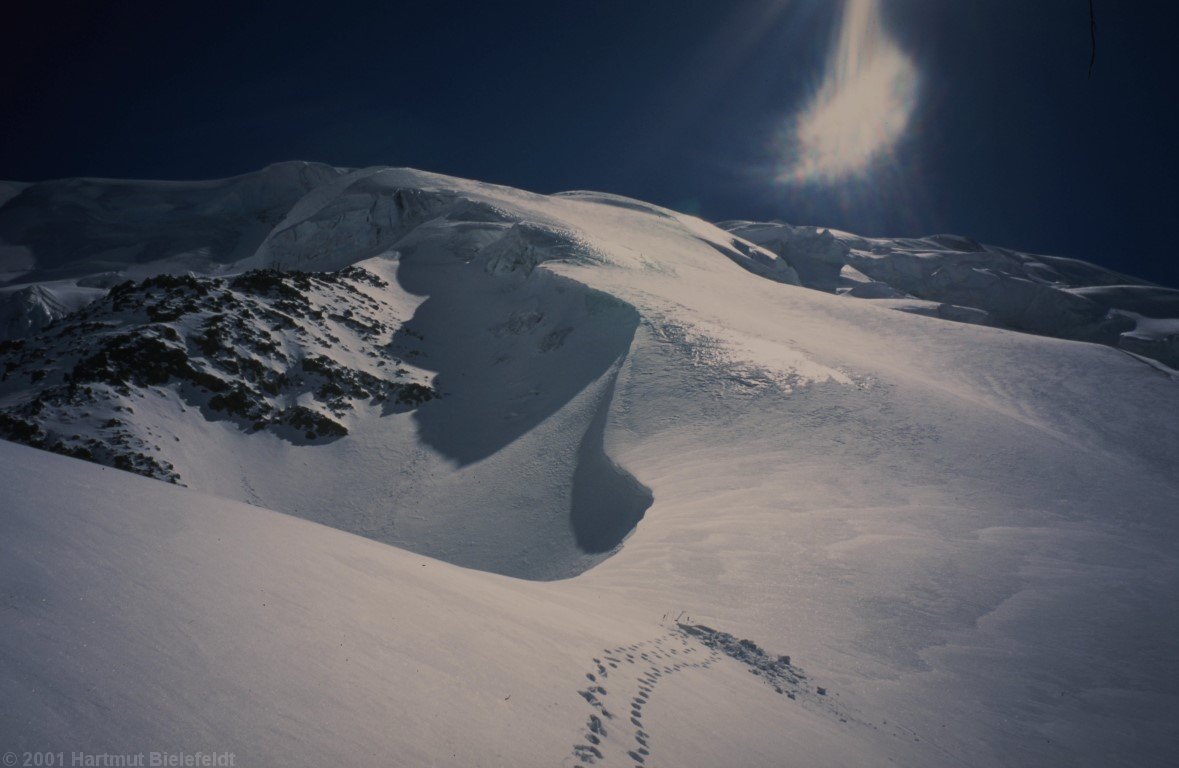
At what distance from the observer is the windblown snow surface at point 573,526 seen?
128 inches

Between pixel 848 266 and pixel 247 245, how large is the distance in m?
102

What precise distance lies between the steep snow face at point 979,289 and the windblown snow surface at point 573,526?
5173 cm

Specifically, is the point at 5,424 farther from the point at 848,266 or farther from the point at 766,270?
the point at 848,266

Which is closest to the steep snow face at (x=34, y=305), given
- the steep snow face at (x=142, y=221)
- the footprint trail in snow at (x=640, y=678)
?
the steep snow face at (x=142, y=221)

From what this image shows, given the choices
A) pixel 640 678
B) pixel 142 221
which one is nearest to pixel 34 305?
pixel 142 221

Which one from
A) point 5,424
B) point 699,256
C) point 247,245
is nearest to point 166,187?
point 247,245

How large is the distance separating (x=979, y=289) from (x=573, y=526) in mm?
96477

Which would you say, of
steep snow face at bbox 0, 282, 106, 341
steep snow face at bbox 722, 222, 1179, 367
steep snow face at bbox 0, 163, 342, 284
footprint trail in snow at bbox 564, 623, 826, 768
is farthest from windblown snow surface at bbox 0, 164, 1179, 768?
steep snow face at bbox 0, 163, 342, 284

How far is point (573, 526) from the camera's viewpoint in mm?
16328

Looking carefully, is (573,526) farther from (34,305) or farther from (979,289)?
(979,289)

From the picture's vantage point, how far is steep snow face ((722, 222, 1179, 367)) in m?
74.3

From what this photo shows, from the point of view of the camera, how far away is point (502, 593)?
→ 688 centimetres

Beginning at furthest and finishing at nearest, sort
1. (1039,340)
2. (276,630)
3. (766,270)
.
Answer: (766,270) → (1039,340) → (276,630)

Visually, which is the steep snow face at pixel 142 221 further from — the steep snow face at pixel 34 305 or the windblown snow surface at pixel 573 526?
the windblown snow surface at pixel 573 526
